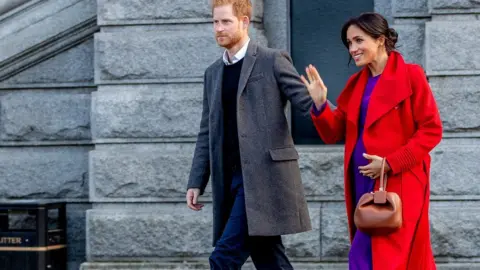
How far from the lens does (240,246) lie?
6.31 metres

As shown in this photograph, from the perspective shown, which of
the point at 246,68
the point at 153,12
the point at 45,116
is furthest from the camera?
the point at 45,116

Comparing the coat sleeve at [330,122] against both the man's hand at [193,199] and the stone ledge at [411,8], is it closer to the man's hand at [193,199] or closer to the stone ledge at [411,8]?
the man's hand at [193,199]

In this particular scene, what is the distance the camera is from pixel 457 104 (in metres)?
8.30

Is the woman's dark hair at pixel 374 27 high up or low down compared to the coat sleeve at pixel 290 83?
up

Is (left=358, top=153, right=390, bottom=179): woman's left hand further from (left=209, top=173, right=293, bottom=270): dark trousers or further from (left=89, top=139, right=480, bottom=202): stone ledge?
(left=89, top=139, right=480, bottom=202): stone ledge

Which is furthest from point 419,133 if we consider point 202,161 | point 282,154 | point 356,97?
point 202,161

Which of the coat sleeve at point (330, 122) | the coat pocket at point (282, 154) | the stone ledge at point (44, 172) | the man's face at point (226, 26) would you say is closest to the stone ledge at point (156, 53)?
the stone ledge at point (44, 172)

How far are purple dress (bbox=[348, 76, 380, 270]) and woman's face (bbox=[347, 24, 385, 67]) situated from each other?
0.43 ft

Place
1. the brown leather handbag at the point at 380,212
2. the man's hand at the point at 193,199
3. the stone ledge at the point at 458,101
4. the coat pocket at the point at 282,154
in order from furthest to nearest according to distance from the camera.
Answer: the stone ledge at the point at 458,101, the man's hand at the point at 193,199, the coat pocket at the point at 282,154, the brown leather handbag at the point at 380,212

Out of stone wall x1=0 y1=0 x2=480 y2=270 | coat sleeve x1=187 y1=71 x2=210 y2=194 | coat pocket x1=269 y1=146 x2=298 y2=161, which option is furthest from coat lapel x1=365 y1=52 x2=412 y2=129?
stone wall x1=0 y1=0 x2=480 y2=270

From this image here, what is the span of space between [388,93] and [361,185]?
52 centimetres

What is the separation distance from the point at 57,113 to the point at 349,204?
3.91 meters

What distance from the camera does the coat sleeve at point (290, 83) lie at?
6270 millimetres

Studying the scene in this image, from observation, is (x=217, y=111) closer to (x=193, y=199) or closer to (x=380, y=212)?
(x=193, y=199)
